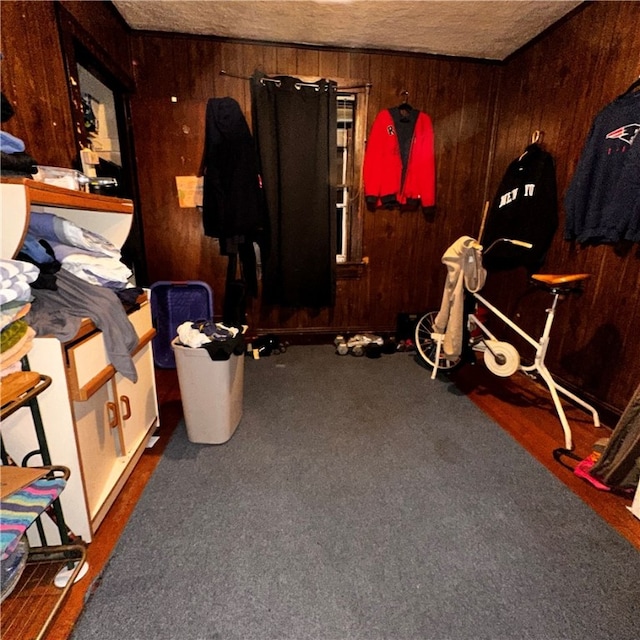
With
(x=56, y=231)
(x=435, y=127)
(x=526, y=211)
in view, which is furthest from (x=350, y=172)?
(x=56, y=231)

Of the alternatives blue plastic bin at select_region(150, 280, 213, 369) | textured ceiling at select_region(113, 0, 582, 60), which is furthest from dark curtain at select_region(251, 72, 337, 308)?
blue plastic bin at select_region(150, 280, 213, 369)

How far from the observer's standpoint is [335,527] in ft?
4.47

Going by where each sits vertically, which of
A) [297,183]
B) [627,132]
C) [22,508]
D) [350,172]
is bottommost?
[22,508]

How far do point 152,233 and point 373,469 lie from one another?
2474 mm

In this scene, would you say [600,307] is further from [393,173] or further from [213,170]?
[213,170]

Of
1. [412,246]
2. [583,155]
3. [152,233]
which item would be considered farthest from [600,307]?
[152,233]

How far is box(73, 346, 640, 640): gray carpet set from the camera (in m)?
1.04

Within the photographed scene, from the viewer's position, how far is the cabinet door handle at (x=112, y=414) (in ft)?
4.76

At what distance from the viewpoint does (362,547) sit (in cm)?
128

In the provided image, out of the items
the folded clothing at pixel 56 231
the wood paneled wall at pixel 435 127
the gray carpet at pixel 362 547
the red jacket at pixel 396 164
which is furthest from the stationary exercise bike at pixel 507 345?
the folded clothing at pixel 56 231

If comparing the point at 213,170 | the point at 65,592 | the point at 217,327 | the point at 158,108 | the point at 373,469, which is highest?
the point at 158,108

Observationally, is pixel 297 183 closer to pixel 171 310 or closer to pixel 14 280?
pixel 171 310

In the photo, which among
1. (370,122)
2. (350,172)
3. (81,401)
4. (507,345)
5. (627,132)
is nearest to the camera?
(81,401)

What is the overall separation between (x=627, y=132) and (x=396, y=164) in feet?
4.81
